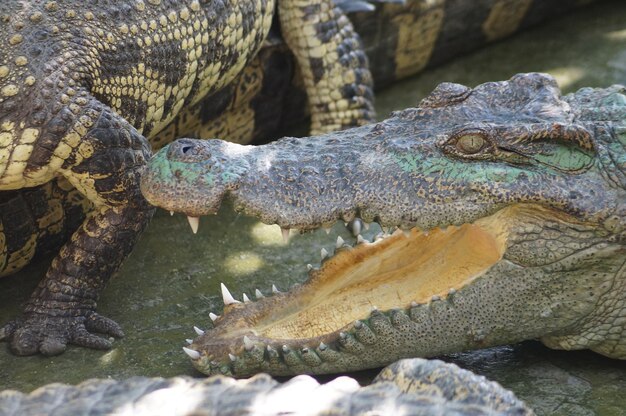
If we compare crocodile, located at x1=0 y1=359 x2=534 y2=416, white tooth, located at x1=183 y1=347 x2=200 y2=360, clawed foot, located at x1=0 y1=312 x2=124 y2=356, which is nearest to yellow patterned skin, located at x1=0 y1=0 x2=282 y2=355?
clawed foot, located at x1=0 y1=312 x2=124 y2=356

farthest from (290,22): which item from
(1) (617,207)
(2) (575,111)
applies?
(1) (617,207)

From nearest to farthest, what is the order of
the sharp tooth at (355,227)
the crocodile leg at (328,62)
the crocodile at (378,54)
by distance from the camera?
the sharp tooth at (355,227) → the crocodile at (378,54) → the crocodile leg at (328,62)

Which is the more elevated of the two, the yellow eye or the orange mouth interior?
the yellow eye

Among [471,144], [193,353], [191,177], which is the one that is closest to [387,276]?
[471,144]

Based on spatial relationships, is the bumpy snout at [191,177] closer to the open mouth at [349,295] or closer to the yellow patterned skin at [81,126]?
the open mouth at [349,295]

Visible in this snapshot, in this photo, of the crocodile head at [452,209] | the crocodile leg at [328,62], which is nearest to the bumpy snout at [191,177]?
the crocodile head at [452,209]

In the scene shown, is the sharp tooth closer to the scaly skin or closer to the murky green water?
the murky green water
